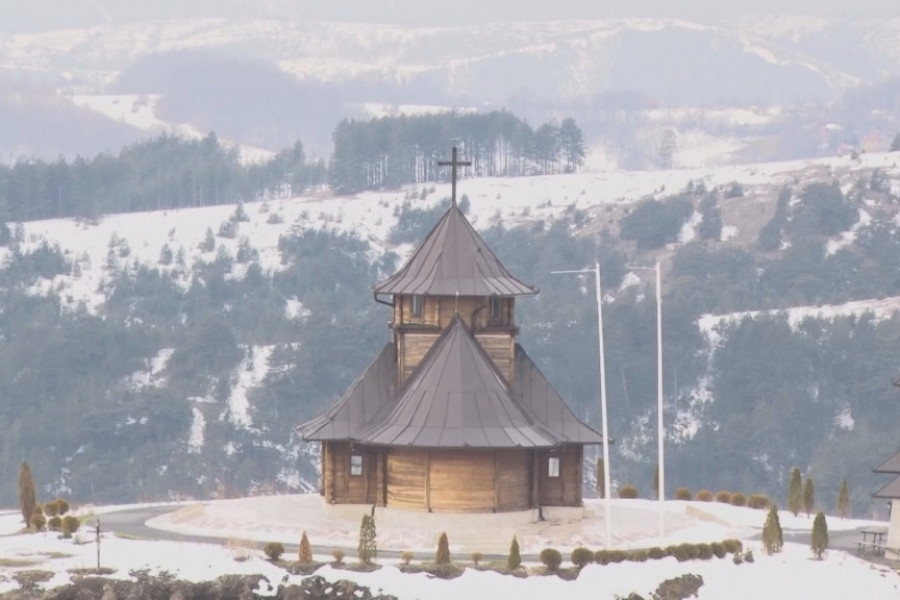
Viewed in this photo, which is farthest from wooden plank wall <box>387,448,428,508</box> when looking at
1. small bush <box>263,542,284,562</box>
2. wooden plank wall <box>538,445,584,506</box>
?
small bush <box>263,542,284,562</box>

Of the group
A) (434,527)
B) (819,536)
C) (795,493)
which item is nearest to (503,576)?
(434,527)

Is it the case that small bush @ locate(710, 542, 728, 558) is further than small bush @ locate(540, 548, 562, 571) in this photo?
Yes

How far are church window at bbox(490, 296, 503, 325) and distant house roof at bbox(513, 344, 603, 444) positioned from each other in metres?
1.41

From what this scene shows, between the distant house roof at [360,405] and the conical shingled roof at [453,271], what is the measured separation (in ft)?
7.42

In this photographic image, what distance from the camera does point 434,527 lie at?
62.8 metres

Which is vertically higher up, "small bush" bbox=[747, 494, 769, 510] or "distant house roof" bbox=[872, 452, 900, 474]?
"distant house roof" bbox=[872, 452, 900, 474]

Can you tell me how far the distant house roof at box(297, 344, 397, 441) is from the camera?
66188 millimetres

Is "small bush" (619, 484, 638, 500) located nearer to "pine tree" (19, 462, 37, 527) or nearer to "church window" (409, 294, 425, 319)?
"church window" (409, 294, 425, 319)

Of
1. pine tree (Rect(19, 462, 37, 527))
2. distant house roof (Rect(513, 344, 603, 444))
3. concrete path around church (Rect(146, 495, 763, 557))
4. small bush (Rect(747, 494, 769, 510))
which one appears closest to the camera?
concrete path around church (Rect(146, 495, 763, 557))

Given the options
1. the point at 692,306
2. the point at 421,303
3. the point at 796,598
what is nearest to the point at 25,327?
the point at 692,306

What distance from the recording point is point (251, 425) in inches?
5778

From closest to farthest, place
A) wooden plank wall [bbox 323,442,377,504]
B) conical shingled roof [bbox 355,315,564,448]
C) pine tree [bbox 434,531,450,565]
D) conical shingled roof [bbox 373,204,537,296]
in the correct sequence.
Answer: pine tree [bbox 434,531,450,565] → conical shingled roof [bbox 355,315,564,448] → wooden plank wall [bbox 323,442,377,504] → conical shingled roof [bbox 373,204,537,296]

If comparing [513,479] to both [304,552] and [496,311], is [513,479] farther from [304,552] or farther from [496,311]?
[304,552]

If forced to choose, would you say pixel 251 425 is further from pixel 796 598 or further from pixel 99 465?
pixel 796 598
